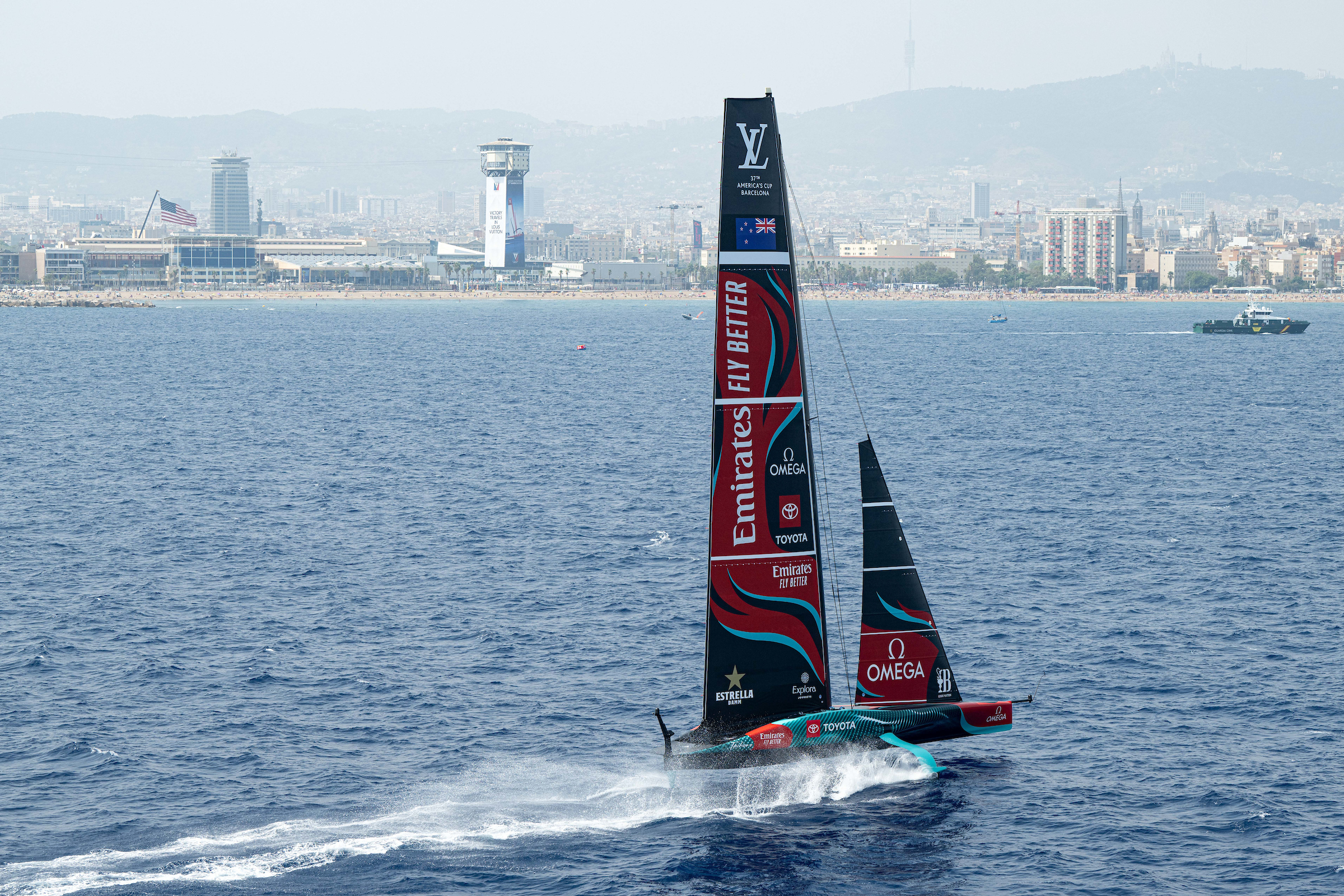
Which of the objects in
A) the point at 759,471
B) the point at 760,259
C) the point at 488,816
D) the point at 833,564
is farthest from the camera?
the point at 833,564

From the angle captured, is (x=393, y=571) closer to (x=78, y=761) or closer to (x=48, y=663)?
(x=48, y=663)

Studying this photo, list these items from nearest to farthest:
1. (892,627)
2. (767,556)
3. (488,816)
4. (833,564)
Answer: (767,556) < (488,816) < (892,627) < (833,564)

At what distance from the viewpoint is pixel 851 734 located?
32.9m

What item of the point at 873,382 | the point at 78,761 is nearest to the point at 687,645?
the point at 78,761

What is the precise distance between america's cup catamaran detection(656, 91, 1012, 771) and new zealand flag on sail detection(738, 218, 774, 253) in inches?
1.0

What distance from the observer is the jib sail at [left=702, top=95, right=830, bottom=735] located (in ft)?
96.3

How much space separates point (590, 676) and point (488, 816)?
11366 millimetres

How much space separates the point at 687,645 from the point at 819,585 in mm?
15938

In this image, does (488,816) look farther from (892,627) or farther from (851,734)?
(892,627)

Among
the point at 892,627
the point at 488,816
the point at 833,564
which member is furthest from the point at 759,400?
the point at 833,564

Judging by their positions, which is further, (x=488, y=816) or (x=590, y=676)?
(x=590, y=676)

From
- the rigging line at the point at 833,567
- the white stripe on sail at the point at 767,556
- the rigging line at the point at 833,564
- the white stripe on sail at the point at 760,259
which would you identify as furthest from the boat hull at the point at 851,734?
the white stripe on sail at the point at 760,259

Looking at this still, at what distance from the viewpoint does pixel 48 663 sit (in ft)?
146

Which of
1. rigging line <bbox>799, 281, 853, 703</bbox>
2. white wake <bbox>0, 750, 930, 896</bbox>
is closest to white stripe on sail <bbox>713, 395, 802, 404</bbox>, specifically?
rigging line <bbox>799, 281, 853, 703</bbox>
